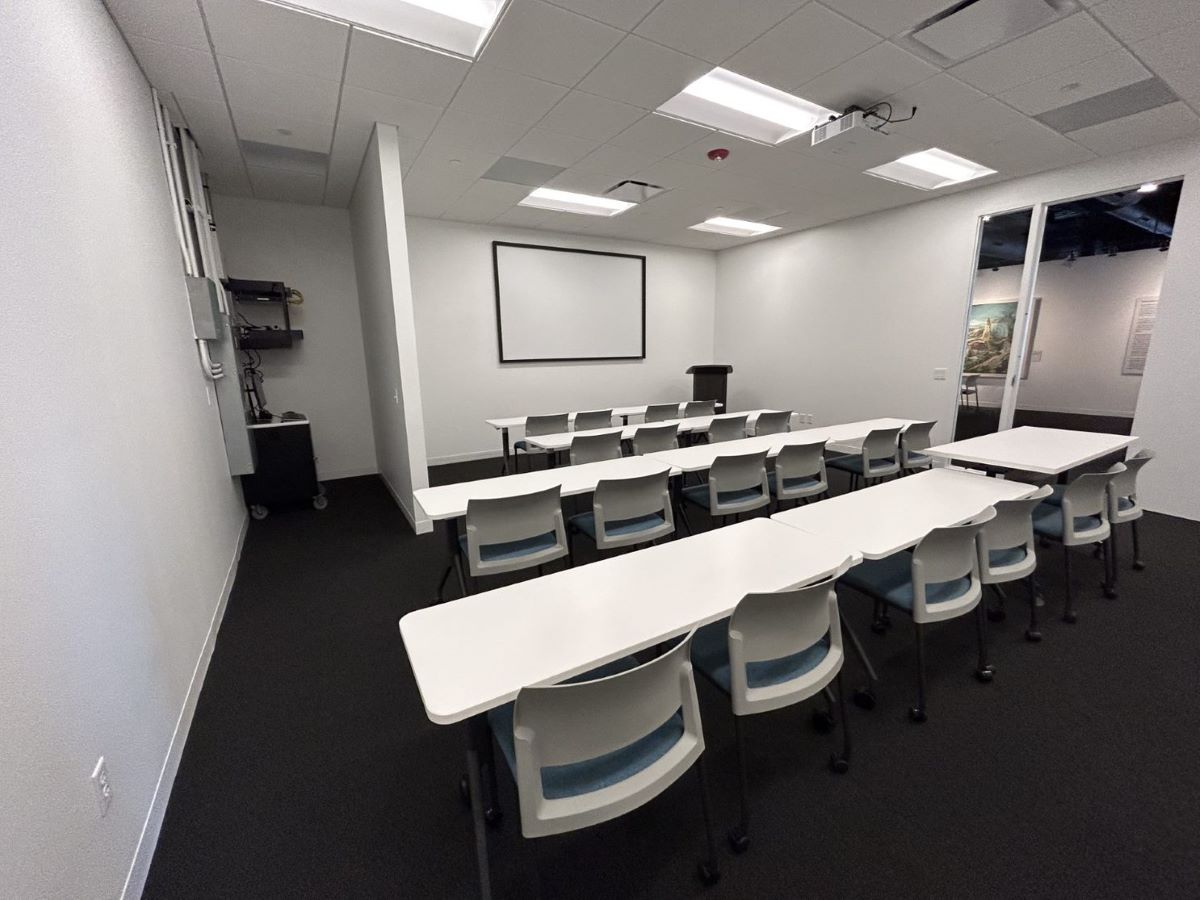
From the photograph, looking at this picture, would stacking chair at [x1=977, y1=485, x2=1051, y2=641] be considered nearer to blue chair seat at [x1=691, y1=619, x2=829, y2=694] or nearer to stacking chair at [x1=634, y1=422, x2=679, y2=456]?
blue chair seat at [x1=691, y1=619, x2=829, y2=694]

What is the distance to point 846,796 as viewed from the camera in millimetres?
1604

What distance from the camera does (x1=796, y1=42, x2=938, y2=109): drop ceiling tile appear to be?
2.62 meters

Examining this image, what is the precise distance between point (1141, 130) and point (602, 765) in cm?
575

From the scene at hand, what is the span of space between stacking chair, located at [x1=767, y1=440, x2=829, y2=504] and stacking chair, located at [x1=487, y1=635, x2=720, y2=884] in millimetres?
2242

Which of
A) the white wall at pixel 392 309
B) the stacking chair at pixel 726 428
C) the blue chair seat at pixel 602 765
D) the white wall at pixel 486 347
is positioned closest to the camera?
the blue chair seat at pixel 602 765

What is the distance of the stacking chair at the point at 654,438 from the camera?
390cm

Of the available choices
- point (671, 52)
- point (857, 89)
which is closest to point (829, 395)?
point (857, 89)

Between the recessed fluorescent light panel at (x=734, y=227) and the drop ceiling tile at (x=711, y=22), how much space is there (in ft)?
11.9

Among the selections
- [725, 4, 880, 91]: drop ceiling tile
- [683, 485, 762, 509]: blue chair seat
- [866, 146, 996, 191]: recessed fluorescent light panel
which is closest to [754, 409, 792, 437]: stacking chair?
[683, 485, 762, 509]: blue chair seat

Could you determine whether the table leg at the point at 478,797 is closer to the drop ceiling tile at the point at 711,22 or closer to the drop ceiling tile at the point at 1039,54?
the drop ceiling tile at the point at 711,22

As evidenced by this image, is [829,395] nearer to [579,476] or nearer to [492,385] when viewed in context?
[492,385]

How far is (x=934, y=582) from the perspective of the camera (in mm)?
1830

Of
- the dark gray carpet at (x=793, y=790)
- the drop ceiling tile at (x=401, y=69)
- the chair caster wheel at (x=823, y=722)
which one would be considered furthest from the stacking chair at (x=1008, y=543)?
the drop ceiling tile at (x=401, y=69)

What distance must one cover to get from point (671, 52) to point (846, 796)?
11.5ft
